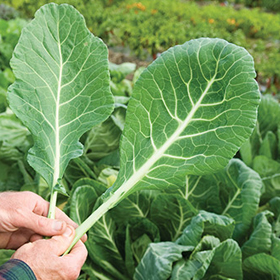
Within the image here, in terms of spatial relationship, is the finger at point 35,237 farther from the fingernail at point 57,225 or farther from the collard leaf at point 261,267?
the collard leaf at point 261,267

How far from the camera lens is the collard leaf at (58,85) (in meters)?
1.23

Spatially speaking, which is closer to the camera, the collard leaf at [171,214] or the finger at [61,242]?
the finger at [61,242]

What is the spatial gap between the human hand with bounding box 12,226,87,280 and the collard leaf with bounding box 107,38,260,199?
0.23 meters

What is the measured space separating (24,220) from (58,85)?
452mm

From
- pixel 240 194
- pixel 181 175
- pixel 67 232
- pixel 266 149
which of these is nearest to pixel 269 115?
pixel 266 149

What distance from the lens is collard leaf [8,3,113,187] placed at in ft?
4.04

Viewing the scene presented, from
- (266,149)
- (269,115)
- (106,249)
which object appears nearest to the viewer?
(106,249)

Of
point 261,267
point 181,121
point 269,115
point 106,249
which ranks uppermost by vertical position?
point 181,121

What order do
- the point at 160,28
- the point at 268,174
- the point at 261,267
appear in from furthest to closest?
the point at 160,28 < the point at 268,174 < the point at 261,267

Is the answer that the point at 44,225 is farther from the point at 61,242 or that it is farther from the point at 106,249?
the point at 106,249

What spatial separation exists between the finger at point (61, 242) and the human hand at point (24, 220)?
1 cm

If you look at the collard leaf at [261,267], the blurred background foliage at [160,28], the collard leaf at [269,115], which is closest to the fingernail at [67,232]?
the collard leaf at [261,267]

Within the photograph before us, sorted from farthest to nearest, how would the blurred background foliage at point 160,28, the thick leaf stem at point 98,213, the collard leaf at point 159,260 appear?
the blurred background foliage at point 160,28 < the collard leaf at point 159,260 < the thick leaf stem at point 98,213

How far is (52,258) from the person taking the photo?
109cm
